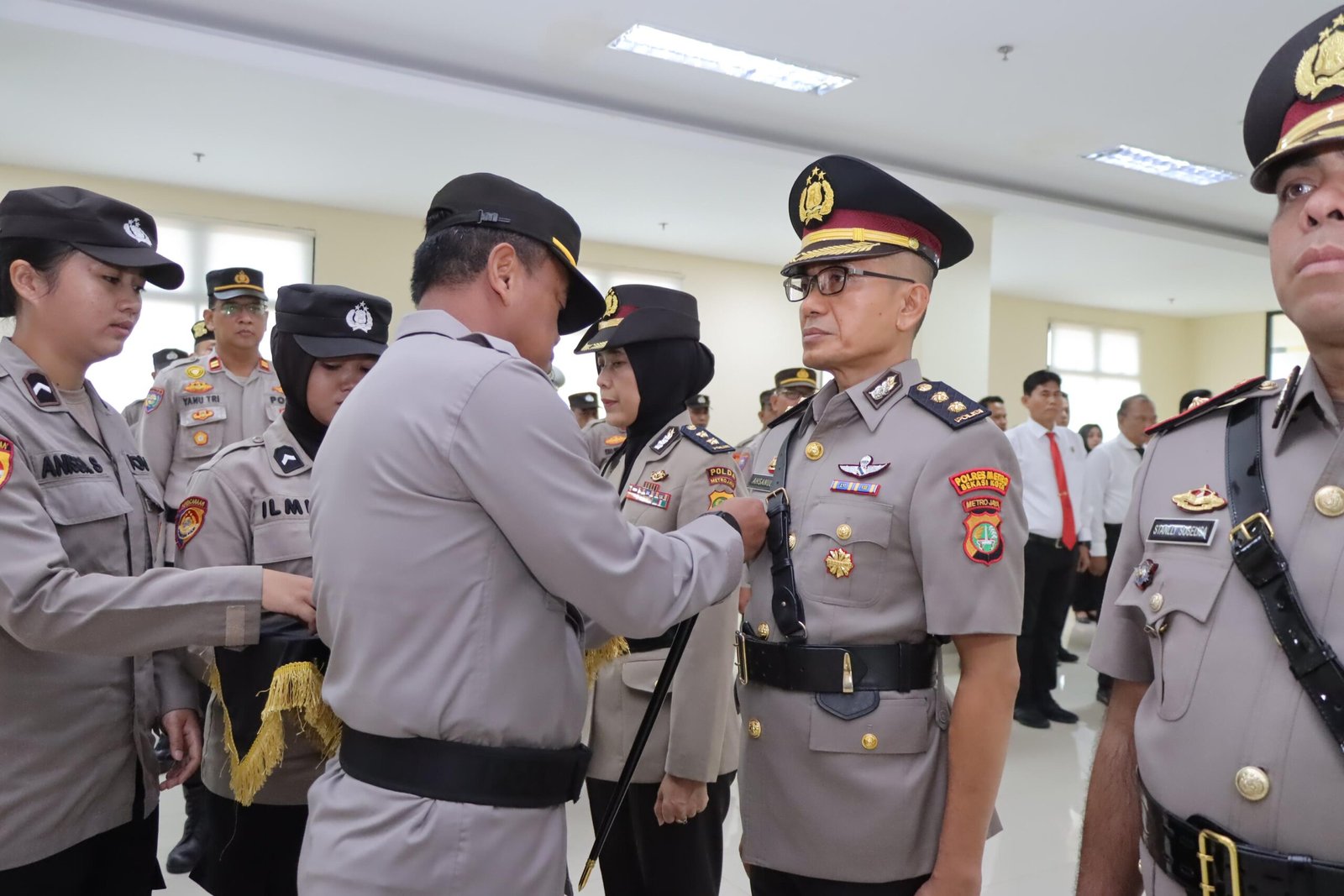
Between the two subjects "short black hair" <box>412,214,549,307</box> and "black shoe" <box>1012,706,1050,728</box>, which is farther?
"black shoe" <box>1012,706,1050,728</box>

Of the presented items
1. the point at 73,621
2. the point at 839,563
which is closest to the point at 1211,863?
the point at 839,563

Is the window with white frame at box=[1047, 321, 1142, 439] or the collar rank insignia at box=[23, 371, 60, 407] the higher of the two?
the window with white frame at box=[1047, 321, 1142, 439]

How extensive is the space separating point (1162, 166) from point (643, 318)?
677 cm

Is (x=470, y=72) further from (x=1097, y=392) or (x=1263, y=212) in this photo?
(x=1097, y=392)

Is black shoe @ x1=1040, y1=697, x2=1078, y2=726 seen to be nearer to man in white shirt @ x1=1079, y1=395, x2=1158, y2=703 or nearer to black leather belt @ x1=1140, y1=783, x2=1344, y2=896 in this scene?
man in white shirt @ x1=1079, y1=395, x2=1158, y2=703

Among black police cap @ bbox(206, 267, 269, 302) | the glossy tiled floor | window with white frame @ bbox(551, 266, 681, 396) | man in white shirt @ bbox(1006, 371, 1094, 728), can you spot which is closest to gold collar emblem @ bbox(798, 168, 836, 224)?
the glossy tiled floor

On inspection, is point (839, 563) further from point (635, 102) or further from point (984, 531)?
point (635, 102)

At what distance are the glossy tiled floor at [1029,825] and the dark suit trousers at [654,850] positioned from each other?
55 centimetres

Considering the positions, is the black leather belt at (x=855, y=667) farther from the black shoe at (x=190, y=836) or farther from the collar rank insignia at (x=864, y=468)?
the black shoe at (x=190, y=836)

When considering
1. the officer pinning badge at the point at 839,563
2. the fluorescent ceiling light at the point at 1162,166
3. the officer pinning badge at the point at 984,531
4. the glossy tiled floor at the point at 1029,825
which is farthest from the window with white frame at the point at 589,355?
the officer pinning badge at the point at 984,531

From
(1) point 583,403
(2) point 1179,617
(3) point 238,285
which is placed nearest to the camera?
(2) point 1179,617

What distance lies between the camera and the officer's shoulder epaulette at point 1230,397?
111cm

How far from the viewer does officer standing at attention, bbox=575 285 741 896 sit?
1837mm

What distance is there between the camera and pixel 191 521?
1.81 meters
